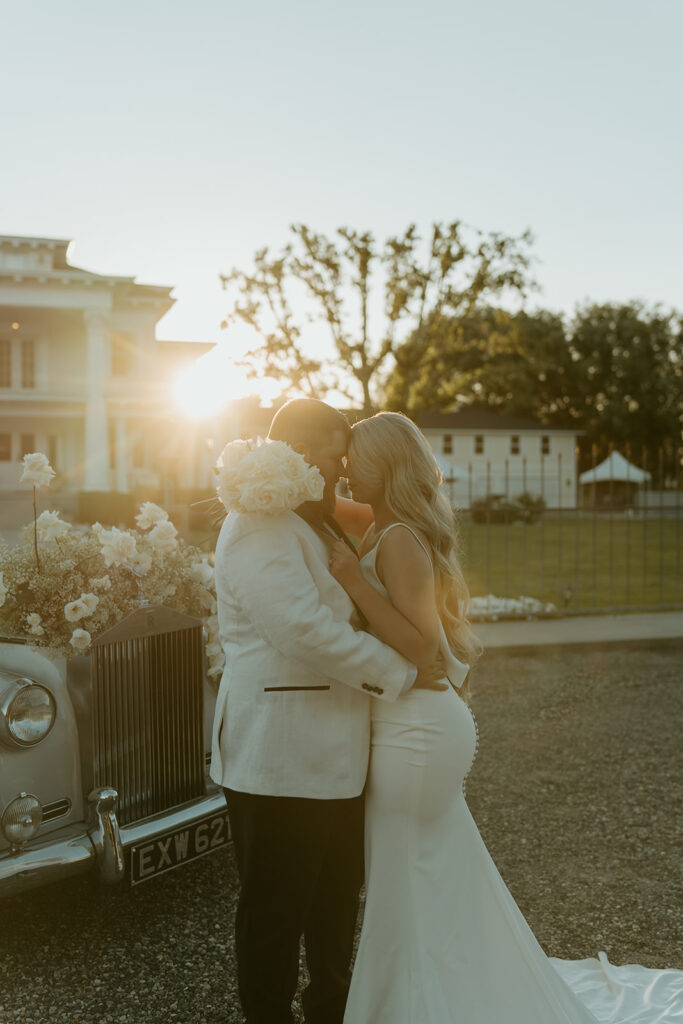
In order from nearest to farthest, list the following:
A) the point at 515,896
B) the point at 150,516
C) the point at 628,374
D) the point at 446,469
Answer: the point at 515,896, the point at 150,516, the point at 446,469, the point at 628,374

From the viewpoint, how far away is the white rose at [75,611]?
3539mm

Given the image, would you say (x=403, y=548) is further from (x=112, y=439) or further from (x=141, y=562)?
(x=112, y=439)

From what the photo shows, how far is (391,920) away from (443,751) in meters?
0.51

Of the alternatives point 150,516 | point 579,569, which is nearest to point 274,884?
point 150,516

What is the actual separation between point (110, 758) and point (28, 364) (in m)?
32.0

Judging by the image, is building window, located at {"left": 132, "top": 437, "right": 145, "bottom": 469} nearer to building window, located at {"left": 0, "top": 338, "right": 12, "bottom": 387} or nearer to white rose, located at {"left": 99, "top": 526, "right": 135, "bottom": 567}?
building window, located at {"left": 0, "top": 338, "right": 12, "bottom": 387}

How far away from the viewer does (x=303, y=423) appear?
8.27 ft

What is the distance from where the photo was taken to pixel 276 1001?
249cm

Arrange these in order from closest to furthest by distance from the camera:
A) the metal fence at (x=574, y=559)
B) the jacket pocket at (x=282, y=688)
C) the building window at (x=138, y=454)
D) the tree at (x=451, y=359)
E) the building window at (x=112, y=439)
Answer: the jacket pocket at (x=282, y=688) < the metal fence at (x=574, y=559) < the tree at (x=451, y=359) < the building window at (x=112, y=439) < the building window at (x=138, y=454)

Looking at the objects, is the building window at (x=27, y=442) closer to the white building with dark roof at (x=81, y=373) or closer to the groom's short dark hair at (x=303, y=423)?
the white building with dark roof at (x=81, y=373)

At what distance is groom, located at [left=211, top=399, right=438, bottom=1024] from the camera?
235cm

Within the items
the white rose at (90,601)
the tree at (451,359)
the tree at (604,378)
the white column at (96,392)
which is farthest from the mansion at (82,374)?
the white rose at (90,601)

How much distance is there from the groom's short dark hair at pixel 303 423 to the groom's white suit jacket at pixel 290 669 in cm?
23

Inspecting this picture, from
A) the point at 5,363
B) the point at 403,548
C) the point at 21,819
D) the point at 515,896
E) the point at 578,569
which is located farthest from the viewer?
the point at 5,363
